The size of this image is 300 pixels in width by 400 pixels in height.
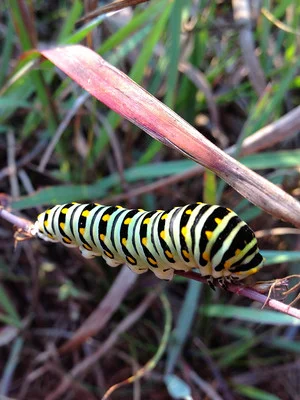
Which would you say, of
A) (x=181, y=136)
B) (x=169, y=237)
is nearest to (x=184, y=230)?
(x=169, y=237)

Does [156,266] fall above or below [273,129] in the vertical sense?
below

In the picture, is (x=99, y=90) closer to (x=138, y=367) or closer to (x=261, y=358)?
(x=138, y=367)

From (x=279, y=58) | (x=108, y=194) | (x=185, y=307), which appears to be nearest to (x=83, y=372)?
(x=185, y=307)

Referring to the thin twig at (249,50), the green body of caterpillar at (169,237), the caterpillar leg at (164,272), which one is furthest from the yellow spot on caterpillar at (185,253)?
the thin twig at (249,50)

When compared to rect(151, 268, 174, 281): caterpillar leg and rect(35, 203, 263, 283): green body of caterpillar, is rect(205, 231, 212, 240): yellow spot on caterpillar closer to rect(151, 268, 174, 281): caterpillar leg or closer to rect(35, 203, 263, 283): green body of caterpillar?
rect(35, 203, 263, 283): green body of caterpillar

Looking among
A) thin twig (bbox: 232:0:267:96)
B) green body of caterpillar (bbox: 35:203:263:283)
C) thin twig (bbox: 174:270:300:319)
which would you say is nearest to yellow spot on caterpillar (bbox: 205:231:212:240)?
green body of caterpillar (bbox: 35:203:263:283)

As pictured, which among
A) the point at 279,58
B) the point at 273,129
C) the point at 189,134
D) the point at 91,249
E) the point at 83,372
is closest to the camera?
the point at 189,134

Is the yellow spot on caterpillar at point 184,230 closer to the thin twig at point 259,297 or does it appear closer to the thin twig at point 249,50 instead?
the thin twig at point 259,297
